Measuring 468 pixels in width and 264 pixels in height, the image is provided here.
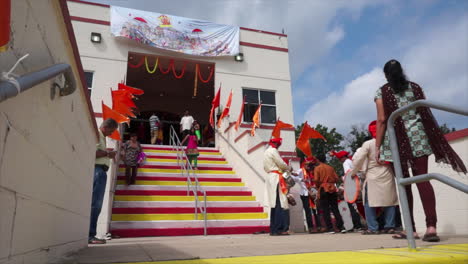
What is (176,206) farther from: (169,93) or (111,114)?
(169,93)

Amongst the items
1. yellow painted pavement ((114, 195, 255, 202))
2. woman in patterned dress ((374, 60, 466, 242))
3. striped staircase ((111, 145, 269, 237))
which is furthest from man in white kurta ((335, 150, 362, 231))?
woman in patterned dress ((374, 60, 466, 242))

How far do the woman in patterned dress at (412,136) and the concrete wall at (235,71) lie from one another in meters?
4.63

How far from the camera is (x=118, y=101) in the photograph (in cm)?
758

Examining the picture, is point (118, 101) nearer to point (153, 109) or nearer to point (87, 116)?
point (87, 116)

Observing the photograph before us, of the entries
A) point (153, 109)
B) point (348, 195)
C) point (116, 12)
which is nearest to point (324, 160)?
point (348, 195)

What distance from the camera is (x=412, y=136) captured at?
132 inches

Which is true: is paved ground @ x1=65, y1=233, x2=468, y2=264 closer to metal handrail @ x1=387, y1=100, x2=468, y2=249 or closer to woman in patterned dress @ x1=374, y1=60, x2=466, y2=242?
metal handrail @ x1=387, y1=100, x2=468, y2=249

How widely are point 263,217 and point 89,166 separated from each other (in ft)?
14.5

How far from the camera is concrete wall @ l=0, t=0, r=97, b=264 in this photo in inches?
53.6

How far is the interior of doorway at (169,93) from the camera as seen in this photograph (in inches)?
531

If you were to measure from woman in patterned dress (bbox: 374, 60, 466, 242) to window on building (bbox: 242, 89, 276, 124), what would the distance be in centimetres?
910

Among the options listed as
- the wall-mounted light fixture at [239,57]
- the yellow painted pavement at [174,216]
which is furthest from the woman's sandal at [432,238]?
the wall-mounted light fixture at [239,57]

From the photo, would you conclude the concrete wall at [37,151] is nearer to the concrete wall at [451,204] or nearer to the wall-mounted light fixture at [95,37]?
the concrete wall at [451,204]

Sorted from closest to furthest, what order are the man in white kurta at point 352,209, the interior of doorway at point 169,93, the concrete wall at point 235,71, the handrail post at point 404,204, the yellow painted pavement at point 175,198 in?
the handrail post at point 404,204 < the man in white kurta at point 352,209 < the yellow painted pavement at point 175,198 < the concrete wall at point 235,71 < the interior of doorway at point 169,93
